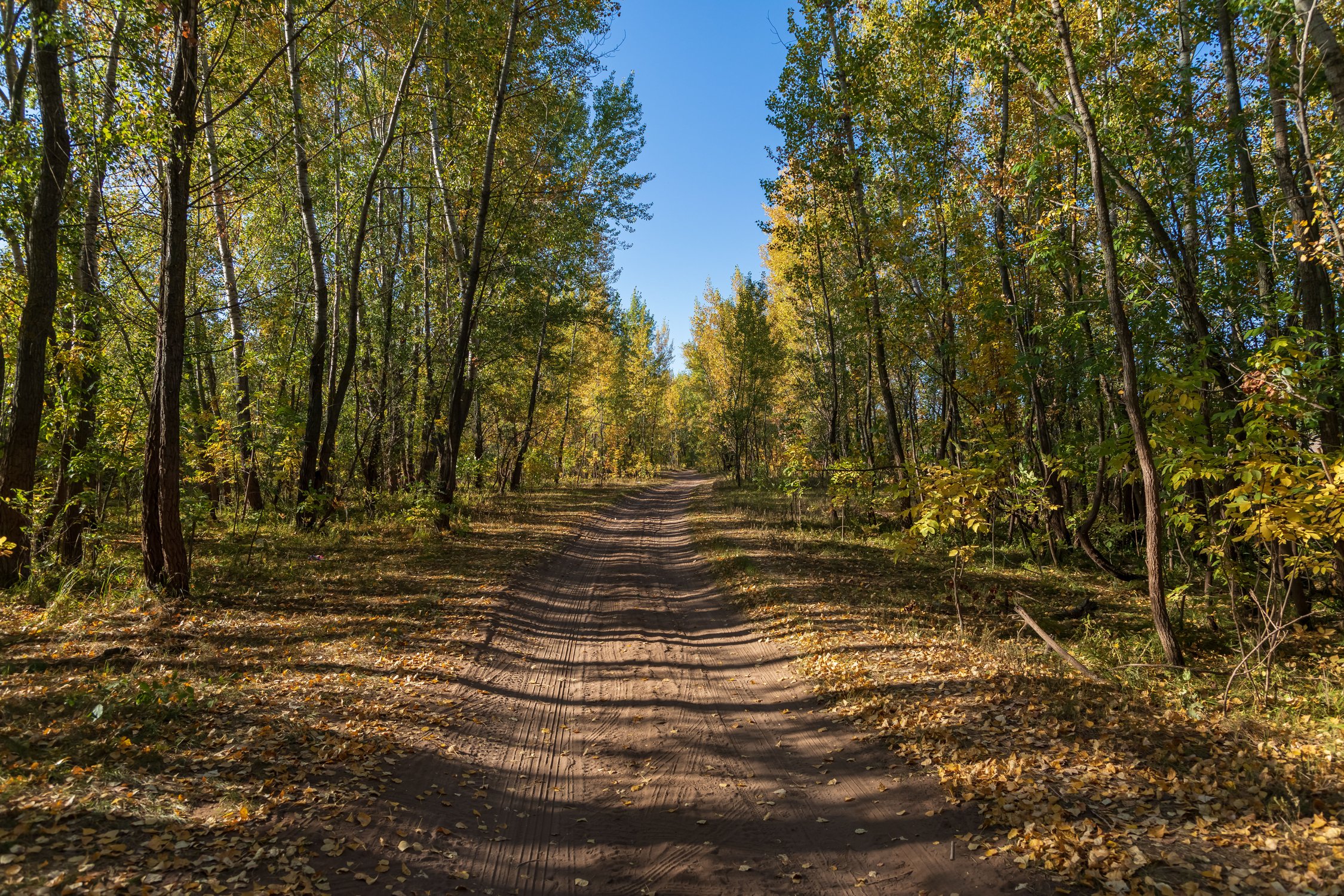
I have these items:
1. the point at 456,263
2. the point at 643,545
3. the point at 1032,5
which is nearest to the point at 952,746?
the point at 1032,5

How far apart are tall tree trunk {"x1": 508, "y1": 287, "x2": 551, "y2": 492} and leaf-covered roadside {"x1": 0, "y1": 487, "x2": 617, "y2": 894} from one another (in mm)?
15425

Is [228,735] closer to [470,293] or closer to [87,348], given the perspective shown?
[87,348]

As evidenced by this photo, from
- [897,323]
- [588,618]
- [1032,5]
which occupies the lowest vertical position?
[588,618]

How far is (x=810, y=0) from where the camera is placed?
14.9 meters

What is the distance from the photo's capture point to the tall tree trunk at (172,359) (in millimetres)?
8461

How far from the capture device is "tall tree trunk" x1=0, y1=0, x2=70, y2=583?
8.07 m

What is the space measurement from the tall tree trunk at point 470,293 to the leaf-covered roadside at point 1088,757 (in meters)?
10.6

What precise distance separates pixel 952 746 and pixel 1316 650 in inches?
241

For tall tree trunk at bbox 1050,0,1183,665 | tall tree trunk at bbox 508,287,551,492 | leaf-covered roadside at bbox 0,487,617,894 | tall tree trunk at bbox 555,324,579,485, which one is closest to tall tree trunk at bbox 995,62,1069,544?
tall tree trunk at bbox 1050,0,1183,665

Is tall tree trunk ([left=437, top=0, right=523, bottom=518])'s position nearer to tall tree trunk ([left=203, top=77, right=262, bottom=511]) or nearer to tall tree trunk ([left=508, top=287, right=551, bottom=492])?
tall tree trunk ([left=203, top=77, right=262, bottom=511])

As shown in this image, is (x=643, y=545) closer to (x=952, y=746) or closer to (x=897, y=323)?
(x=897, y=323)

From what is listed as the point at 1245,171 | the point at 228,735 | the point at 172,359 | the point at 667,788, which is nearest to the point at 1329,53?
the point at 1245,171

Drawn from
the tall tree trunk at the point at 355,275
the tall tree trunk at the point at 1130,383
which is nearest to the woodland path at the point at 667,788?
the tall tree trunk at the point at 1130,383

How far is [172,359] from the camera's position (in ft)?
28.5
